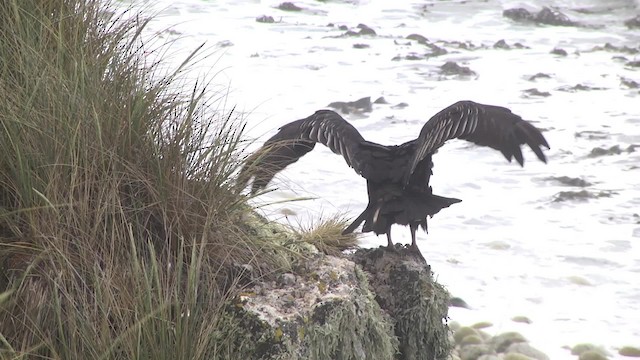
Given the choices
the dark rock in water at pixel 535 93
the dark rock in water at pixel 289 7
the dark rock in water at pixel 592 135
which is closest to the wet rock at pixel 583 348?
the dark rock in water at pixel 592 135

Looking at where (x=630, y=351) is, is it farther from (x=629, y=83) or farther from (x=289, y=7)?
(x=289, y=7)

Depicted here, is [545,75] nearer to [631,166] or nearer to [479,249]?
[631,166]

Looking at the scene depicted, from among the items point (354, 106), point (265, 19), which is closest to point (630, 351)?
point (354, 106)

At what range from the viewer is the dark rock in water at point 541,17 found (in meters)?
10.2

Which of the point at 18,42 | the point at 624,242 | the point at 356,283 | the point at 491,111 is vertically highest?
the point at 18,42

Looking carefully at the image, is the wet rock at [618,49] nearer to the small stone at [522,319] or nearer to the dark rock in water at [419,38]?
the dark rock in water at [419,38]

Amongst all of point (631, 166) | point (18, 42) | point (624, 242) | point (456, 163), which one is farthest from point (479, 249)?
point (18, 42)

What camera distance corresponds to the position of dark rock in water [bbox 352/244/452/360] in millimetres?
2760

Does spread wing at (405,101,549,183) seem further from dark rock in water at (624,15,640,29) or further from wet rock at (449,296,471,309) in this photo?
dark rock in water at (624,15,640,29)

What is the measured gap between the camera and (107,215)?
7.32 feet

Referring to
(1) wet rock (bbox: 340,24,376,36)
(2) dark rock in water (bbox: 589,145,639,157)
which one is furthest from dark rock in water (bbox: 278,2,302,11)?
(2) dark rock in water (bbox: 589,145,639,157)

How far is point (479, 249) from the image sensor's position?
4.68 m

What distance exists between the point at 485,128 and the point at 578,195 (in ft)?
8.81

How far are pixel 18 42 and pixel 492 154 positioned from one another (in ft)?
14.2
